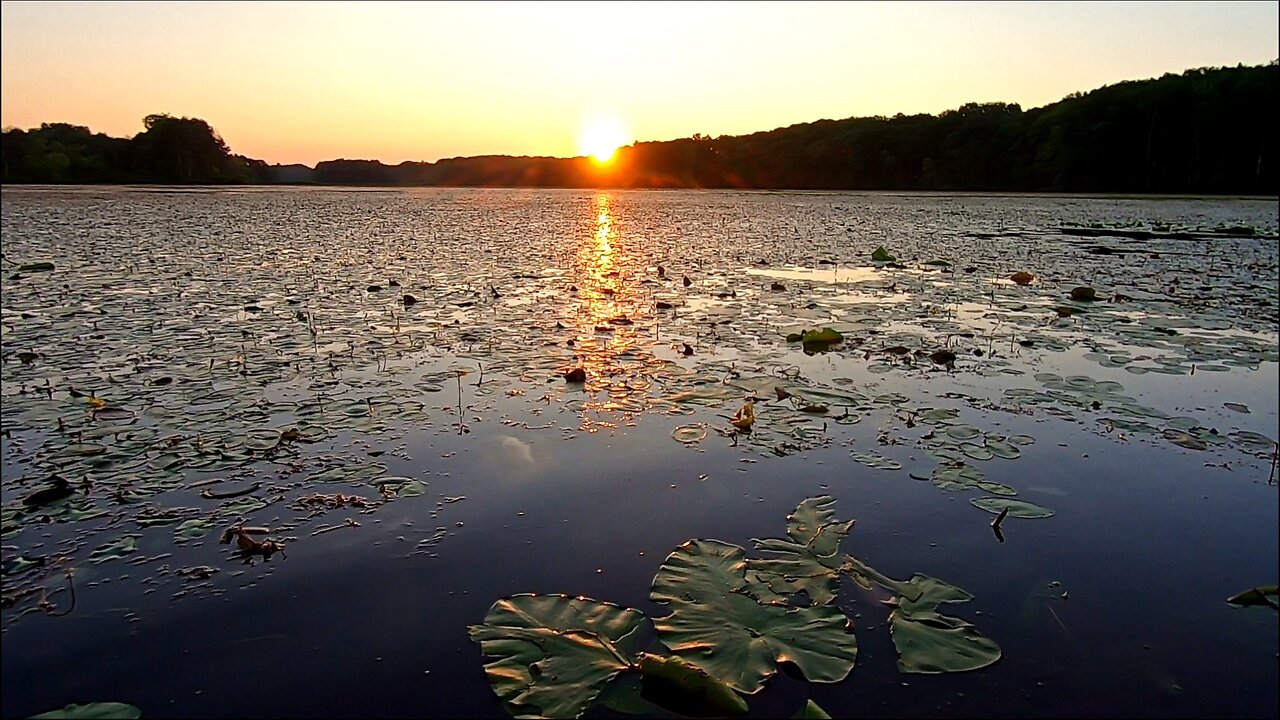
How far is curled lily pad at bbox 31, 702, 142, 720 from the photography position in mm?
2213

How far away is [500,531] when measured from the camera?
353cm

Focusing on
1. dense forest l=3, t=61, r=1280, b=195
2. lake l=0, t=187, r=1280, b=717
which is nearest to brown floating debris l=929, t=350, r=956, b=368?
lake l=0, t=187, r=1280, b=717

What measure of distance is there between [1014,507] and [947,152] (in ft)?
250

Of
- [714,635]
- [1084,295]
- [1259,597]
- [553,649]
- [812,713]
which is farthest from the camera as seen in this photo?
[1084,295]

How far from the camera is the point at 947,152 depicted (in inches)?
2835

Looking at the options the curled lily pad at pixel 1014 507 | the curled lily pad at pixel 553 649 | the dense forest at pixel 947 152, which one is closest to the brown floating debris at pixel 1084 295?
the curled lily pad at pixel 1014 507

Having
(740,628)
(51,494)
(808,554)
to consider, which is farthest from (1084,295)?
(51,494)

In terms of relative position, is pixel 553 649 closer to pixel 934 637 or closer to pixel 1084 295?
pixel 934 637

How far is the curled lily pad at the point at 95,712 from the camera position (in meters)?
2.21

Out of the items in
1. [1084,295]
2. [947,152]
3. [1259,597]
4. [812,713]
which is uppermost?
[947,152]

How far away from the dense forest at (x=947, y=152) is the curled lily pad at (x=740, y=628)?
64.9 m

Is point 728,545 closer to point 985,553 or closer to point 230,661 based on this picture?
point 985,553

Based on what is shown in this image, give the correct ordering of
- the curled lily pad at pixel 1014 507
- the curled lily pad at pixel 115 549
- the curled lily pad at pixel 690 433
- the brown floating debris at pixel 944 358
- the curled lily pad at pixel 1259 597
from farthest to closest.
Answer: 1. the brown floating debris at pixel 944 358
2. the curled lily pad at pixel 690 433
3. the curled lily pad at pixel 1014 507
4. the curled lily pad at pixel 115 549
5. the curled lily pad at pixel 1259 597

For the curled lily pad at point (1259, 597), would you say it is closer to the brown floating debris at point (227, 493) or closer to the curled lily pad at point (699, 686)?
the curled lily pad at point (699, 686)
